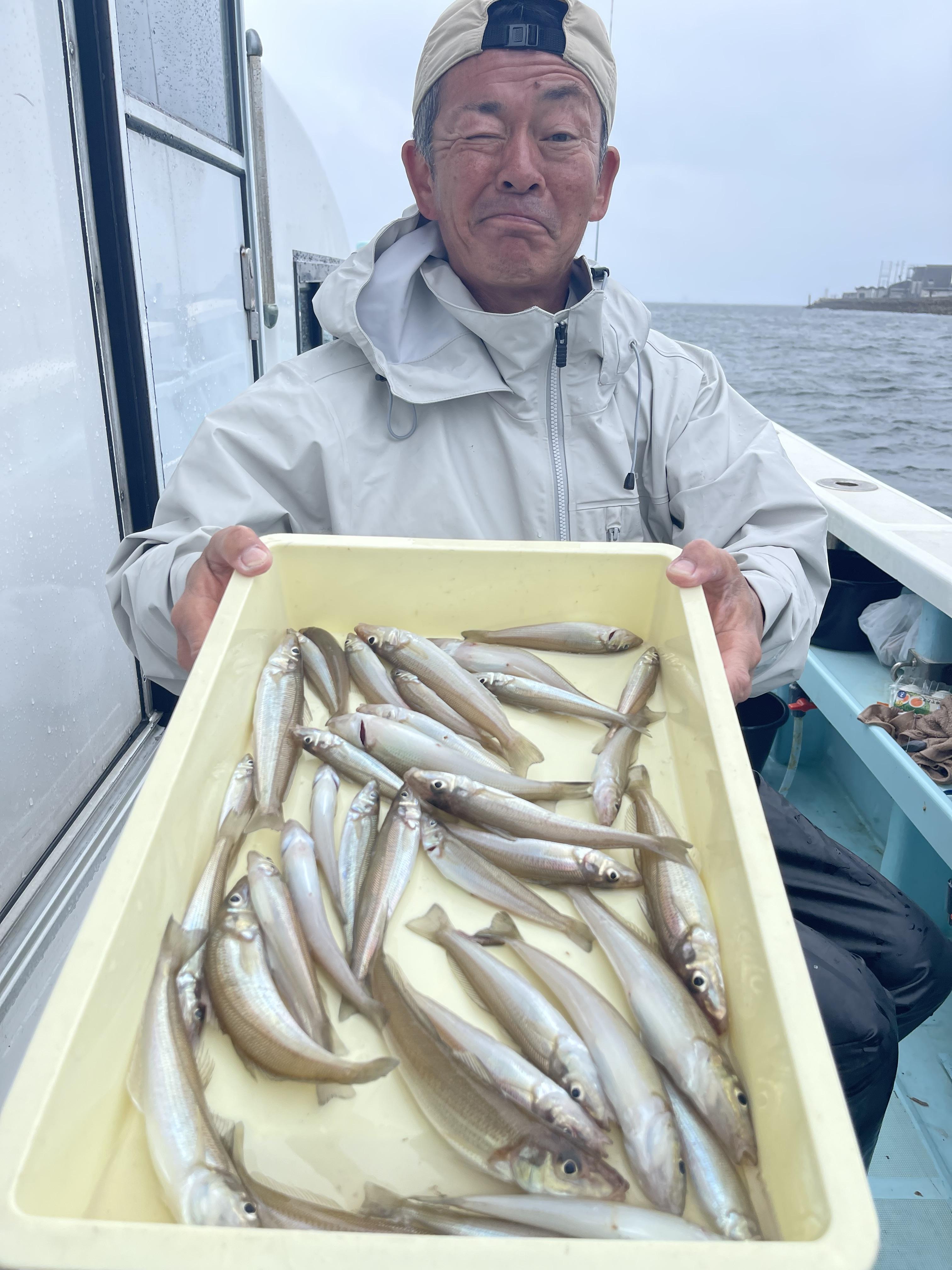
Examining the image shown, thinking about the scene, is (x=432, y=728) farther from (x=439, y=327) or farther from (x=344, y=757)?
(x=439, y=327)

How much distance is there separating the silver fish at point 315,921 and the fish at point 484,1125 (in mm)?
37

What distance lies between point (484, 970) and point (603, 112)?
2.12 metres

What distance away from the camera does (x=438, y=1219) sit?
0.78m

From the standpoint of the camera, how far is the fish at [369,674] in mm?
1500

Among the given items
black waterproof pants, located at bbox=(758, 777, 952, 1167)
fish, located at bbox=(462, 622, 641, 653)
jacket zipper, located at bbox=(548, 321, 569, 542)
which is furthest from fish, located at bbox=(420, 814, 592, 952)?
jacket zipper, located at bbox=(548, 321, 569, 542)

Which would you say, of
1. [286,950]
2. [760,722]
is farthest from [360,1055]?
[760,722]

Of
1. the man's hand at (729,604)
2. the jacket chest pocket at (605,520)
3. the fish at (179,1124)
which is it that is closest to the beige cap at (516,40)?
the jacket chest pocket at (605,520)

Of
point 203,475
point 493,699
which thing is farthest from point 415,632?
point 203,475

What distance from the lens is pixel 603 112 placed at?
210 centimetres

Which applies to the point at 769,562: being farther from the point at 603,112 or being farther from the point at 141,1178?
the point at 141,1178

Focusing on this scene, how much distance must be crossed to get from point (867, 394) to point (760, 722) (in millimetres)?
22842

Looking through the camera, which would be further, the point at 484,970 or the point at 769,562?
the point at 769,562

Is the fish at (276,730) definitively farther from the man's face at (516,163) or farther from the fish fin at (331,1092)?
the man's face at (516,163)

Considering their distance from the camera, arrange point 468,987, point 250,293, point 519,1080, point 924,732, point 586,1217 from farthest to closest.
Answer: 1. point 250,293
2. point 924,732
3. point 468,987
4. point 519,1080
5. point 586,1217
